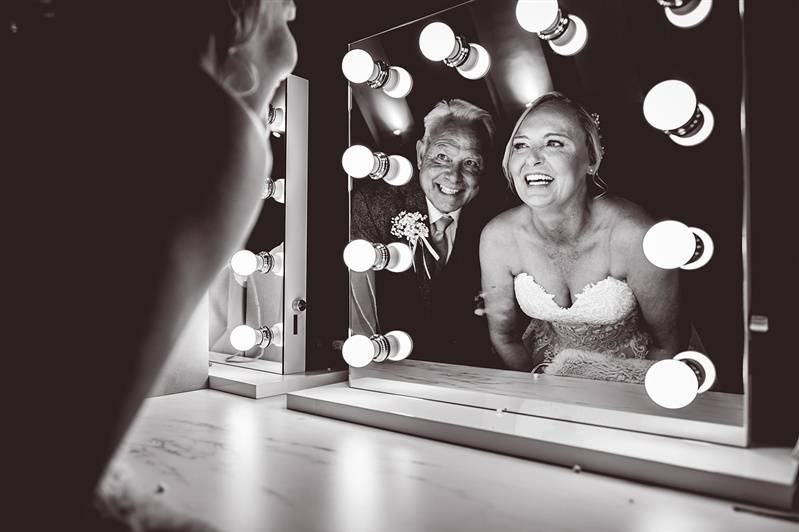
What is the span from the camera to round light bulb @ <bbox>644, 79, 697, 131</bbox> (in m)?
0.79

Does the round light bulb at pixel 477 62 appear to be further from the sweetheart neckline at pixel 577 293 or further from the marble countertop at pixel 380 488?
the marble countertop at pixel 380 488

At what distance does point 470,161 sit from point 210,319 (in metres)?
0.79

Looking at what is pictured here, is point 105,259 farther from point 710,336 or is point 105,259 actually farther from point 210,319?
point 210,319

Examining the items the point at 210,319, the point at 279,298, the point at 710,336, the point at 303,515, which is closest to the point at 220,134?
the point at 303,515

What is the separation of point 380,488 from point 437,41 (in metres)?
0.83

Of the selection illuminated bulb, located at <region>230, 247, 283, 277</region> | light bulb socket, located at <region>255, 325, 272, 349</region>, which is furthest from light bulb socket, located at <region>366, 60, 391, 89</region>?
light bulb socket, located at <region>255, 325, 272, 349</region>

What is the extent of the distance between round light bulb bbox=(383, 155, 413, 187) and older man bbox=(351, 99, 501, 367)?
0.6 inches

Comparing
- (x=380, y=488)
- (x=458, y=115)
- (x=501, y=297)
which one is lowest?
(x=380, y=488)

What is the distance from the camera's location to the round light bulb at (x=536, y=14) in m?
0.90

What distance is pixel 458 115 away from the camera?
3.56 feet

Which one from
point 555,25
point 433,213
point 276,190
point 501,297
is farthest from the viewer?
point 276,190

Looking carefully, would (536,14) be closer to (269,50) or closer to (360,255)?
(360,255)

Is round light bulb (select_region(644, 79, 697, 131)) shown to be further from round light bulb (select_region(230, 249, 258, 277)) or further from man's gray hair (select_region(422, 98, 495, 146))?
round light bulb (select_region(230, 249, 258, 277))

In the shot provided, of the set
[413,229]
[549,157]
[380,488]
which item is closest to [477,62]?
[549,157]
